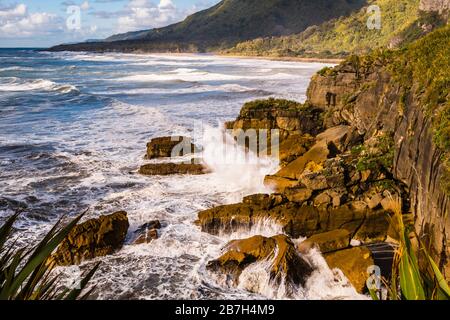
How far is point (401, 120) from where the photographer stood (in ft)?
44.4

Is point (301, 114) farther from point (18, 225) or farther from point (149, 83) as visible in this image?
point (149, 83)

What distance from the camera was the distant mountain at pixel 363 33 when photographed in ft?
255

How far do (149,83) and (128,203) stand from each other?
38734 millimetres

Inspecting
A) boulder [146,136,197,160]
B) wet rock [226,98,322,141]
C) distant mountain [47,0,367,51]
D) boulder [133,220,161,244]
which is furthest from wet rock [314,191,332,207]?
distant mountain [47,0,367,51]

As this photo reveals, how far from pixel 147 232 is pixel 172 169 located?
5445 millimetres

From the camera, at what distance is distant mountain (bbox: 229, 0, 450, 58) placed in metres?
77.6

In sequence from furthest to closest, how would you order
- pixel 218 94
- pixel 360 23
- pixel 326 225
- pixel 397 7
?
pixel 360 23, pixel 397 7, pixel 218 94, pixel 326 225

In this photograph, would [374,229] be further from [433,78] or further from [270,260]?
[433,78]

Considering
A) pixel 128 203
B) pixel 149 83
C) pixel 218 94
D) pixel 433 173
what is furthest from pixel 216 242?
pixel 149 83

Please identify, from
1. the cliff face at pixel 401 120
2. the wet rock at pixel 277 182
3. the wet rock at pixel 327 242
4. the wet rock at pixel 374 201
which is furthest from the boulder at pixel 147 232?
the cliff face at pixel 401 120

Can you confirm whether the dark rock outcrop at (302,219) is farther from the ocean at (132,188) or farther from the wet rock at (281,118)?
the wet rock at (281,118)

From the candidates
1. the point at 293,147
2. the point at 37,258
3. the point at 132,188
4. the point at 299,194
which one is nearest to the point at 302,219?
the point at 299,194
